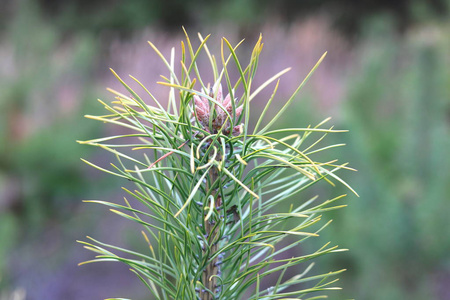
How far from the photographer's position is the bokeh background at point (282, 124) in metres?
Answer: 1.12

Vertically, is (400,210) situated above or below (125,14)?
below

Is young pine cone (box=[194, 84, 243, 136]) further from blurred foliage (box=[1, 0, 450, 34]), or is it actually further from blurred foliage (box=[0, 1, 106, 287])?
blurred foliage (box=[1, 0, 450, 34])

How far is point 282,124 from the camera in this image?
1.52 m

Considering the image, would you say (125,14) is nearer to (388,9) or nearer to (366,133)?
(388,9)

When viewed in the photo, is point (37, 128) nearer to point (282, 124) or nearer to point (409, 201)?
point (282, 124)

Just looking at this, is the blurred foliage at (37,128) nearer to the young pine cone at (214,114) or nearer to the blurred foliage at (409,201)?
the blurred foliage at (409,201)

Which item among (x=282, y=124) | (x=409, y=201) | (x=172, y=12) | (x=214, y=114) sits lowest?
(x=409, y=201)

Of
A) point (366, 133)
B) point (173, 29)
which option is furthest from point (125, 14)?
point (366, 133)

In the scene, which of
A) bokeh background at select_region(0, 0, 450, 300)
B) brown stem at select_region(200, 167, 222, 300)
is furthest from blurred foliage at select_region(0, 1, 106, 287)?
brown stem at select_region(200, 167, 222, 300)

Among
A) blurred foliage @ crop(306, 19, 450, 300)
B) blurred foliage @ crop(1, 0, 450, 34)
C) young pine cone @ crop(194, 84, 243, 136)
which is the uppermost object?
blurred foliage @ crop(1, 0, 450, 34)

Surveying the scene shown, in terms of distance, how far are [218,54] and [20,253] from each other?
153 cm

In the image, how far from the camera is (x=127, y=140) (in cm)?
258

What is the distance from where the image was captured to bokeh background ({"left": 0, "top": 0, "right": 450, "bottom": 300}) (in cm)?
112

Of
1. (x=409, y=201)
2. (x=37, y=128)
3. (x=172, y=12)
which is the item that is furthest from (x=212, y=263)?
(x=172, y=12)
